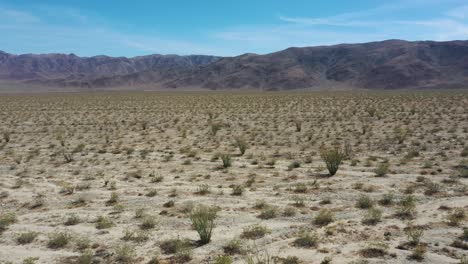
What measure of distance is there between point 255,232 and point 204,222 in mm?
965

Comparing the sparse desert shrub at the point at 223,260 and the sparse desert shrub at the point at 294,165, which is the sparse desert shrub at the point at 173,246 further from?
the sparse desert shrub at the point at 294,165

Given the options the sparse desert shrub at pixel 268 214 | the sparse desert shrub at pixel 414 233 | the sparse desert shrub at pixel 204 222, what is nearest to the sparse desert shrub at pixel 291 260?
the sparse desert shrub at pixel 204 222

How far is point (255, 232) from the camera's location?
26.8 feet

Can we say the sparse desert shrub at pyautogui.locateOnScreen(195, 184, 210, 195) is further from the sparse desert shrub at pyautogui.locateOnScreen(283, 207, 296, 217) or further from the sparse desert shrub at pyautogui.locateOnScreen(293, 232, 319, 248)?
the sparse desert shrub at pyautogui.locateOnScreen(293, 232, 319, 248)

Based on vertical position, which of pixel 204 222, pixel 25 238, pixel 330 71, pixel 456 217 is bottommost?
pixel 25 238

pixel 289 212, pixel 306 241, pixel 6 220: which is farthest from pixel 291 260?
pixel 6 220

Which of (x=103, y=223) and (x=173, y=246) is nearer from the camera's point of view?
(x=173, y=246)

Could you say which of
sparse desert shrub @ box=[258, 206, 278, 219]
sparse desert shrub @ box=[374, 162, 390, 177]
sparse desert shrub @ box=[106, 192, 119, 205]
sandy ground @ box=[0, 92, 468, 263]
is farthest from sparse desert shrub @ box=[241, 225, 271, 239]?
sparse desert shrub @ box=[374, 162, 390, 177]

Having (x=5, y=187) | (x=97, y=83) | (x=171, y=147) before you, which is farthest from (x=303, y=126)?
(x=97, y=83)

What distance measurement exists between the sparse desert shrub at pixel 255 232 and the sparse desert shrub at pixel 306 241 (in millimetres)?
676

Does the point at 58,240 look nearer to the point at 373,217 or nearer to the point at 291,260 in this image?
the point at 291,260

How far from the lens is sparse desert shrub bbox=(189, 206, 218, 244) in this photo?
778cm

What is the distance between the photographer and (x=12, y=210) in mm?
10125

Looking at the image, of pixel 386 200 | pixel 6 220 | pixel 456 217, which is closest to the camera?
pixel 456 217
